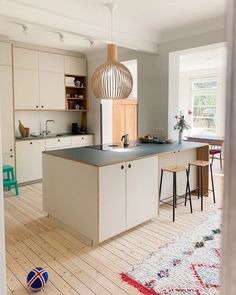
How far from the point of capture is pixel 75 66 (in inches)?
231

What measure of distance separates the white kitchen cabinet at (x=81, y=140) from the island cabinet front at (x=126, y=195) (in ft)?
9.36

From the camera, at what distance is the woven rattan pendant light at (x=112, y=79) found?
313 cm

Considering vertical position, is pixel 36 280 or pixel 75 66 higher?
pixel 75 66

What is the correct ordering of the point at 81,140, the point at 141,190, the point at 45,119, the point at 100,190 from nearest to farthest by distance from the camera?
the point at 100,190, the point at 141,190, the point at 45,119, the point at 81,140

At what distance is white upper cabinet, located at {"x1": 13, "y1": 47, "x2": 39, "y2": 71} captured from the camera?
491cm

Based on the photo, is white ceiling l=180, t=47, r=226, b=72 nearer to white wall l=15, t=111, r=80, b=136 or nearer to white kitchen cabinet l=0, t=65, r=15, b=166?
white wall l=15, t=111, r=80, b=136

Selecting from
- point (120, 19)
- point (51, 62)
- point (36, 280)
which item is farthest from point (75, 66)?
point (36, 280)

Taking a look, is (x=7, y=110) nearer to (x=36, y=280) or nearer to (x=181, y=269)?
(x=36, y=280)

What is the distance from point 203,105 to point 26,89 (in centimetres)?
557

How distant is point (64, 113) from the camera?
241 inches

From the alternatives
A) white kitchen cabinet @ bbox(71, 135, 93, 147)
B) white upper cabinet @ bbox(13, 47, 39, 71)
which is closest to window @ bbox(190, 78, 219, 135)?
white kitchen cabinet @ bbox(71, 135, 93, 147)

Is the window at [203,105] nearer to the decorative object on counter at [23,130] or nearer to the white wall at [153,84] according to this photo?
the white wall at [153,84]

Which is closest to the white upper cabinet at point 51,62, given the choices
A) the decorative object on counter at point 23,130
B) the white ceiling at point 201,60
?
the decorative object on counter at point 23,130

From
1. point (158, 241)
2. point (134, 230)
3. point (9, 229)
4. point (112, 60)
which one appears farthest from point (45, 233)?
point (112, 60)
